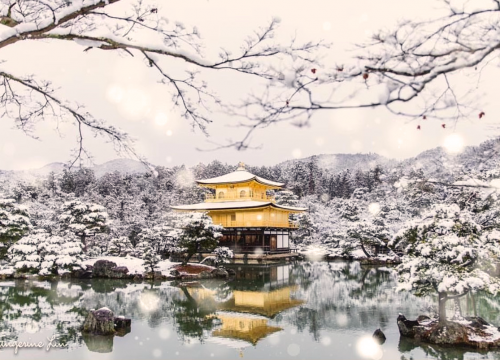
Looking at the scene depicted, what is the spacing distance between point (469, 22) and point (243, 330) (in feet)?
23.6

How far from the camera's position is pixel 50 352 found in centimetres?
636

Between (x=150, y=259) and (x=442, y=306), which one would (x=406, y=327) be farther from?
(x=150, y=259)

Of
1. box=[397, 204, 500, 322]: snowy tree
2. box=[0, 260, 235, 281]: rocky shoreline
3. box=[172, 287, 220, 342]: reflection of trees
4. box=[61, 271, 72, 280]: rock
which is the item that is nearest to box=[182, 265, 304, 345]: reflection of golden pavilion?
box=[172, 287, 220, 342]: reflection of trees

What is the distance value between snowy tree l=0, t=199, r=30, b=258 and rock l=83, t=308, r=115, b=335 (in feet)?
28.7

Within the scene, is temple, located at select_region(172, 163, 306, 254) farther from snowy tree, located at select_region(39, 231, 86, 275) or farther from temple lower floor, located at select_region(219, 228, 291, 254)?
snowy tree, located at select_region(39, 231, 86, 275)

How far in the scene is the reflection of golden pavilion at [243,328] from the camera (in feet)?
25.0

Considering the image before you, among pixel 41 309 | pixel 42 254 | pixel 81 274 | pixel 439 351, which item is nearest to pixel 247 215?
pixel 81 274

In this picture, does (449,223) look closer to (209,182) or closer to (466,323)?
(466,323)

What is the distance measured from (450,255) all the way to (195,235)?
11469 mm

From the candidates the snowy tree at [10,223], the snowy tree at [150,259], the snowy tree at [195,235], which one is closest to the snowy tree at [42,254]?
the snowy tree at [10,223]

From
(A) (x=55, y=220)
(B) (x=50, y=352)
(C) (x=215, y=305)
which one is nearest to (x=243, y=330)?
(C) (x=215, y=305)

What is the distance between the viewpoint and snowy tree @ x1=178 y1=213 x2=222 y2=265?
16.6m

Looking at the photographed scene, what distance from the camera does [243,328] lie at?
27.1ft

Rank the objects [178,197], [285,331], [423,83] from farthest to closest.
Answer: [178,197] → [285,331] → [423,83]
